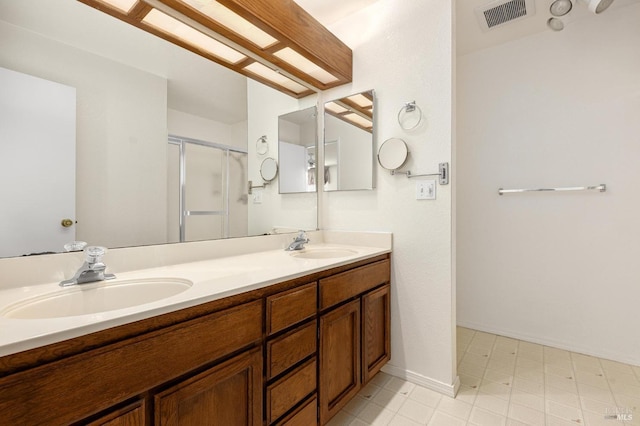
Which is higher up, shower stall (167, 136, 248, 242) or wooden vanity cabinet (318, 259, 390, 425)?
shower stall (167, 136, 248, 242)

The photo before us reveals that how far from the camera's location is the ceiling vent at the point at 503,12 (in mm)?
1902

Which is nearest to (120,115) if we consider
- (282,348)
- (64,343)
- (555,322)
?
(64,343)

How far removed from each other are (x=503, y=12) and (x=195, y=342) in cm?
267

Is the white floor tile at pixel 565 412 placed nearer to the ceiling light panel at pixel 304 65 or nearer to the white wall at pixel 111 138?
the white wall at pixel 111 138

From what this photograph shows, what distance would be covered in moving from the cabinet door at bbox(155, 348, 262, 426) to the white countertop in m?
0.21

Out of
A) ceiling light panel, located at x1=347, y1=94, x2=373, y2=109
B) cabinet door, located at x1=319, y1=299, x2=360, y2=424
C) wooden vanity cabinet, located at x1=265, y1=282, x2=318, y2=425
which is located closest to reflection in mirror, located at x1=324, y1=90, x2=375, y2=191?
ceiling light panel, located at x1=347, y1=94, x2=373, y2=109

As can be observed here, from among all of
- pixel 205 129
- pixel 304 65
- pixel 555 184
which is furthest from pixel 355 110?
pixel 555 184

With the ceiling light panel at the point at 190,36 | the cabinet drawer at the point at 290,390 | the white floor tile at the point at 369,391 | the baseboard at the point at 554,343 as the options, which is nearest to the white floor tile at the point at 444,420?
the white floor tile at the point at 369,391

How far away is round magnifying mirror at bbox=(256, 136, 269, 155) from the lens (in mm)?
1788

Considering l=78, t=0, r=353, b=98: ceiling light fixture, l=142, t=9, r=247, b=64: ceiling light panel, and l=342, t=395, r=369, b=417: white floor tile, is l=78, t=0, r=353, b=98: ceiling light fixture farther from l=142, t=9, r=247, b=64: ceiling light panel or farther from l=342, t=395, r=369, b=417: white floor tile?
l=342, t=395, r=369, b=417: white floor tile

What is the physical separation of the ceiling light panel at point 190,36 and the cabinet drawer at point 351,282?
1.31 meters

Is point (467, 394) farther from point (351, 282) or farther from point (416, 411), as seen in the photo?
point (351, 282)

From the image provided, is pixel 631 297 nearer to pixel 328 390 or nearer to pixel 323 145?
pixel 328 390

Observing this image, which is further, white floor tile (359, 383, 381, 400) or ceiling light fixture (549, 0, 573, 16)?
ceiling light fixture (549, 0, 573, 16)
